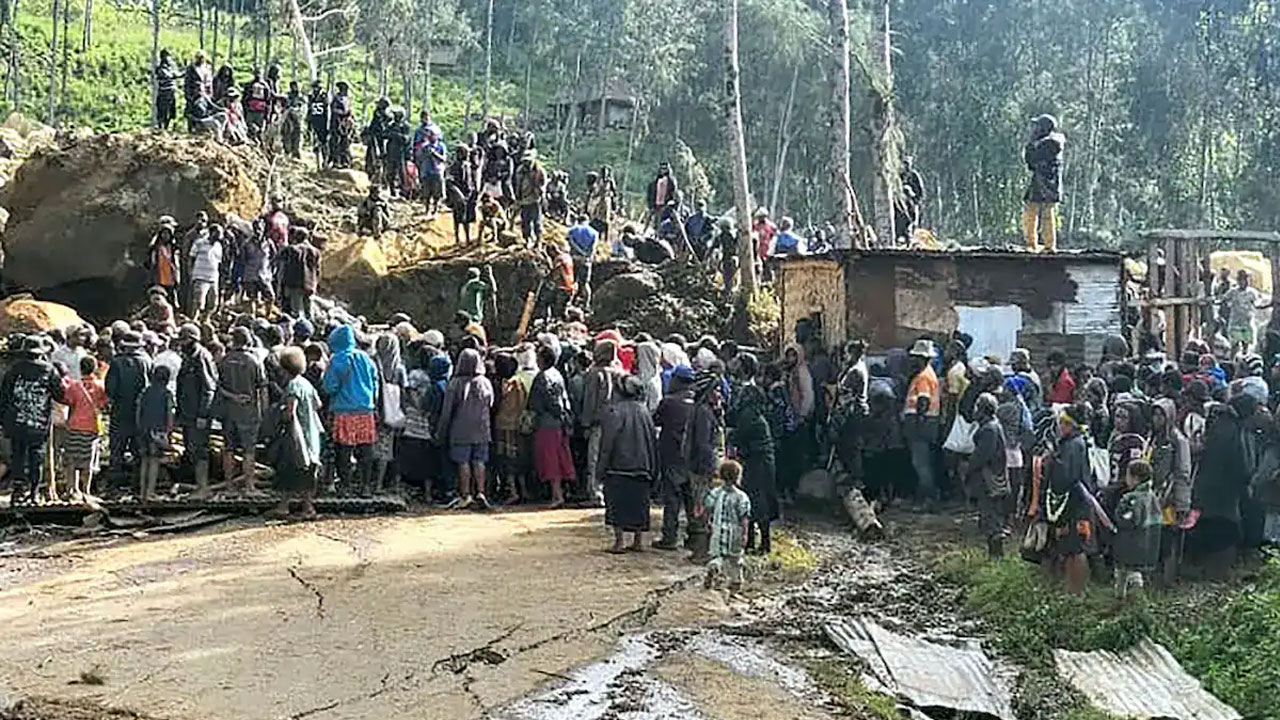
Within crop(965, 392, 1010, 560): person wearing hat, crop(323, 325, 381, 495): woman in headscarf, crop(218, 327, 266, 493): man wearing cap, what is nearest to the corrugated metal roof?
crop(965, 392, 1010, 560): person wearing hat

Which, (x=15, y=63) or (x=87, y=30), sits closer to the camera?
(x=15, y=63)

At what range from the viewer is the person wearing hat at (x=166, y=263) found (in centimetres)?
2072

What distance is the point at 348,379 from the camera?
45.7ft

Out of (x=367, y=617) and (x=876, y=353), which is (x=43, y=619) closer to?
(x=367, y=617)

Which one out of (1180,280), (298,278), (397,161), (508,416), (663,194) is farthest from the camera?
(397,161)

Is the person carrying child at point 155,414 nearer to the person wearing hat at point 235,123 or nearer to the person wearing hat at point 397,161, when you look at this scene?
the person wearing hat at point 235,123

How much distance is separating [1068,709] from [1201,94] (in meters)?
43.5

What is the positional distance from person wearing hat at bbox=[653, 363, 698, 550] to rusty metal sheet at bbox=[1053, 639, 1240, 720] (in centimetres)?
370

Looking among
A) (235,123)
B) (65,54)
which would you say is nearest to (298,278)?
(235,123)

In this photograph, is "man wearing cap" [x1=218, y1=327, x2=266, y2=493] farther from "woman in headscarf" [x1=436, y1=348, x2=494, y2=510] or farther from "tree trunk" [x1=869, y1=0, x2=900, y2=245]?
"tree trunk" [x1=869, y1=0, x2=900, y2=245]

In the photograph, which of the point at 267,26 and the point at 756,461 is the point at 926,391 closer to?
the point at 756,461

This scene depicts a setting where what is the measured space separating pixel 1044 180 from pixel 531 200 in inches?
392

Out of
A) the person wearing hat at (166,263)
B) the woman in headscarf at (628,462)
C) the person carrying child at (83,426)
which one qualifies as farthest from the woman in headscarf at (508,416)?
the person wearing hat at (166,263)

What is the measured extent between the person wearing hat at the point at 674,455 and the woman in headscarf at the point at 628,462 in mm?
208
